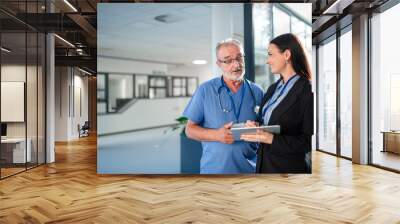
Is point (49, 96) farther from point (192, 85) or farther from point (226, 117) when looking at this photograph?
point (226, 117)

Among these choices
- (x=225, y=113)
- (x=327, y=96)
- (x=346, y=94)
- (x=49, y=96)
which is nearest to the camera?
(x=225, y=113)

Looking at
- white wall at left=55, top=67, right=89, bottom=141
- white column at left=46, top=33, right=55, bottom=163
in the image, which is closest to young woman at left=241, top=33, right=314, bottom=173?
white column at left=46, top=33, right=55, bottom=163

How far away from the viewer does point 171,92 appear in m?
5.61

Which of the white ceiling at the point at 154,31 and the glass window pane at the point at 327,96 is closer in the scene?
the white ceiling at the point at 154,31

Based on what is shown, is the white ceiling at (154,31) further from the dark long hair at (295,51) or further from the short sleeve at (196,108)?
the dark long hair at (295,51)

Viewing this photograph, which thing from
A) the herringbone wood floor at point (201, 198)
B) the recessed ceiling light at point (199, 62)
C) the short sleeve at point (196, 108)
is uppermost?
the recessed ceiling light at point (199, 62)

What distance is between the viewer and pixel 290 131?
17.2ft

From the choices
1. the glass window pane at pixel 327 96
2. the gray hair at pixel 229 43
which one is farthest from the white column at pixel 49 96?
the glass window pane at pixel 327 96

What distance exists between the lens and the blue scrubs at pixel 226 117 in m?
5.33

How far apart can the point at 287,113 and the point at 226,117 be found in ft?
2.79

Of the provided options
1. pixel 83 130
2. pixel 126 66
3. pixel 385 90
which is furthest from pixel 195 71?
pixel 83 130

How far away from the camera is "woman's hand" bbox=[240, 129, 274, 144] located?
17.2 feet

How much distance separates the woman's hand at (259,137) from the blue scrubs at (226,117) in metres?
0.08

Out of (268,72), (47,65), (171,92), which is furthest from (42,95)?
(268,72)
